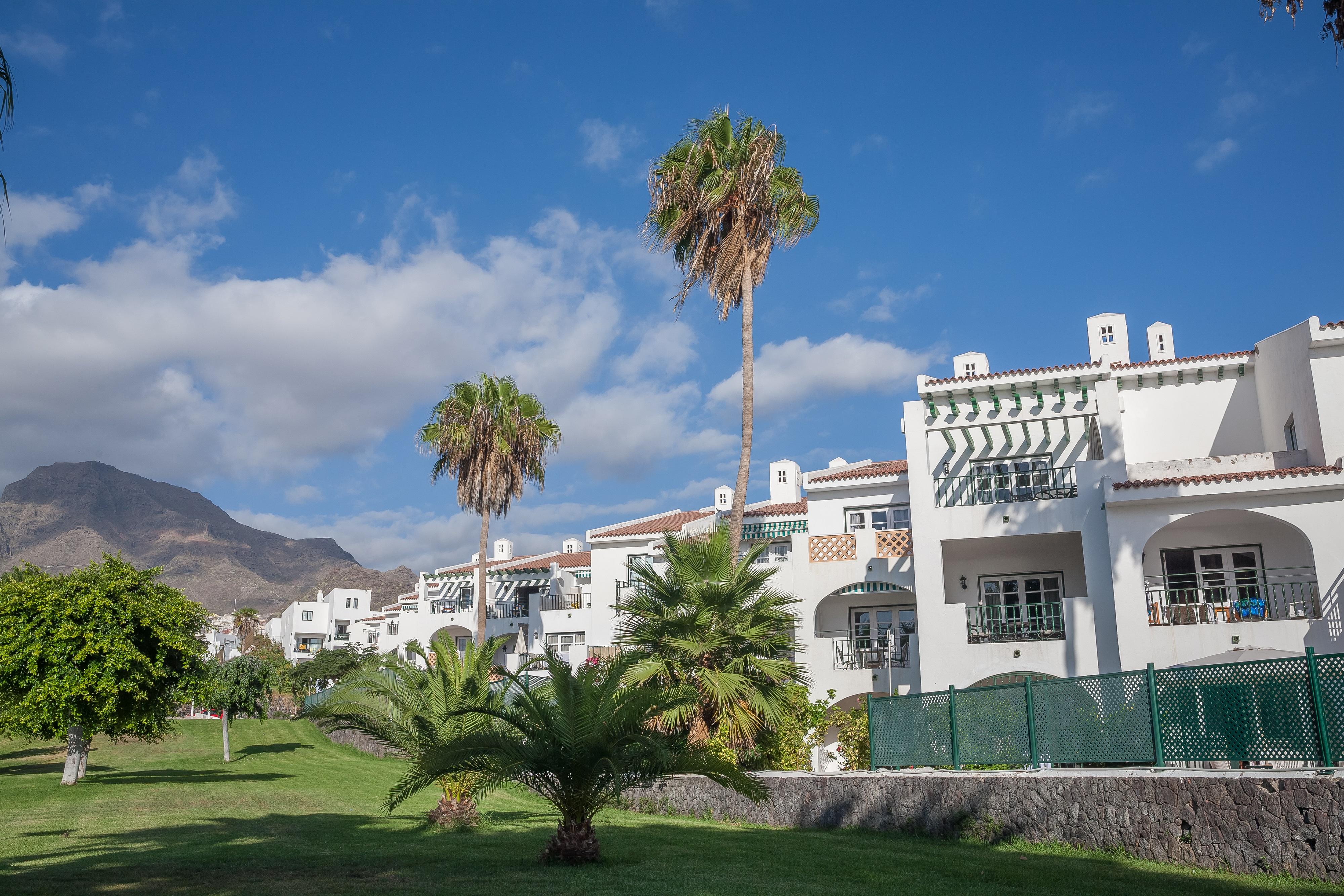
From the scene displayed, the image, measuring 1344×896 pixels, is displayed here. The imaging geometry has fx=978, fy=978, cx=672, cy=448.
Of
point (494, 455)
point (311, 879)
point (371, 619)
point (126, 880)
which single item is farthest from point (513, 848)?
point (371, 619)

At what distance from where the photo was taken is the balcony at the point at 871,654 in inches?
1086

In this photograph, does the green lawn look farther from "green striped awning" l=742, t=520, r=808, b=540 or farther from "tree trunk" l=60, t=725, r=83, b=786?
"green striped awning" l=742, t=520, r=808, b=540

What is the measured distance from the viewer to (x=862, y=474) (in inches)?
1307

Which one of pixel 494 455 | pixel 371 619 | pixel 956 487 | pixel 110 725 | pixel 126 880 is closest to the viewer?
pixel 126 880

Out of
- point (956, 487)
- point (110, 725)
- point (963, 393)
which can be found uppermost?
point (963, 393)

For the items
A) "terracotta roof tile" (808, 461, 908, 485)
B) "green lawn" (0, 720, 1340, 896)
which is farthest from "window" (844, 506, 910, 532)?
"green lawn" (0, 720, 1340, 896)

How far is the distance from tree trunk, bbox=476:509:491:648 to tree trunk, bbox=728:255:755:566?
46.1 ft

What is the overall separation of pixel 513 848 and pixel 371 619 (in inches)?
2797

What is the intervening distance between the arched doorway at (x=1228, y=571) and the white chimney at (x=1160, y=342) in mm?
8228

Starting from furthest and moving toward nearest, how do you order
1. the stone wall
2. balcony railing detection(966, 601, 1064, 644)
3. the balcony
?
the balcony < balcony railing detection(966, 601, 1064, 644) < the stone wall

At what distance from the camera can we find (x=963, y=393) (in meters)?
27.9

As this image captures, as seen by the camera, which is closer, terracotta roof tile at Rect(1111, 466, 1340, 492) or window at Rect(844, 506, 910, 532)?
terracotta roof tile at Rect(1111, 466, 1340, 492)

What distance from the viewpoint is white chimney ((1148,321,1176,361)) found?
3158 cm

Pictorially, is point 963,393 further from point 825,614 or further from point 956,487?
point 825,614
